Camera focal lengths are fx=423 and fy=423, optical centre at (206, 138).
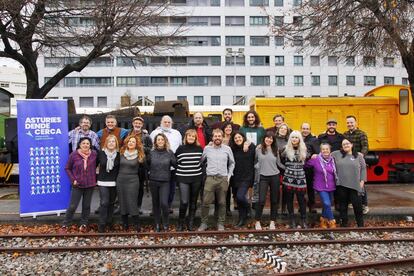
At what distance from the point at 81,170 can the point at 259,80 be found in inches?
2109

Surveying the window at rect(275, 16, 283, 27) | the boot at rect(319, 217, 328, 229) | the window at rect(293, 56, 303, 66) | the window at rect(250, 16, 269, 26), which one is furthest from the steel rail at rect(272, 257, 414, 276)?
the window at rect(250, 16, 269, 26)

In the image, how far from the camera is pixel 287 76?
60094mm

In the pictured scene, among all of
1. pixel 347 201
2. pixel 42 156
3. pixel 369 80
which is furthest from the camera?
pixel 369 80

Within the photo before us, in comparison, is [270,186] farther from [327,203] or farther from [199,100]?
[199,100]

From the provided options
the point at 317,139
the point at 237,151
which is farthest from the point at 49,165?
the point at 317,139

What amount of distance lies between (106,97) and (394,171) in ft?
165

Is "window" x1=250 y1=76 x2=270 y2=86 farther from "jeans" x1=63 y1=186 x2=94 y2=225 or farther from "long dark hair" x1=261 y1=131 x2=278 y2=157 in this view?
"jeans" x1=63 y1=186 x2=94 y2=225

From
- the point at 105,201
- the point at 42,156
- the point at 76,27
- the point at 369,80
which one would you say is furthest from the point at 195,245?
the point at 369,80

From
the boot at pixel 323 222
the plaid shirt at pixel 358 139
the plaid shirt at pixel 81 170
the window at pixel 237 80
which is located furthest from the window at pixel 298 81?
the plaid shirt at pixel 81 170

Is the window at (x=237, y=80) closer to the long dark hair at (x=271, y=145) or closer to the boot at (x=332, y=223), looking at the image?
the long dark hair at (x=271, y=145)

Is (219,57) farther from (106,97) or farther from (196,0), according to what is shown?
(106,97)

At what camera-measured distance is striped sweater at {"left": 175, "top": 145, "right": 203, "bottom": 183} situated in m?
7.70

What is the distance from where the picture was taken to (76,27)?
1179 centimetres

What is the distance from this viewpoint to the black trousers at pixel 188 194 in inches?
305
